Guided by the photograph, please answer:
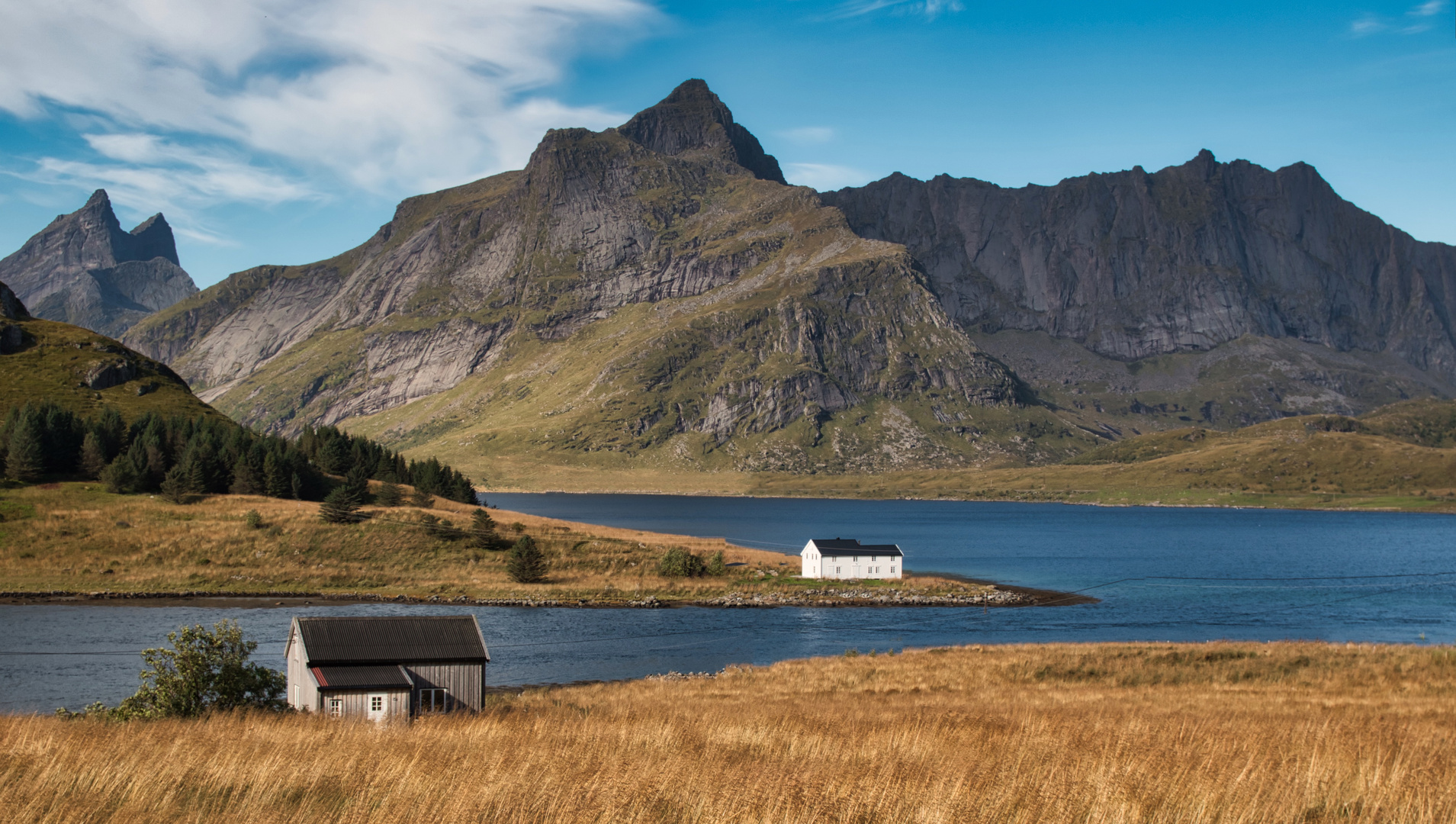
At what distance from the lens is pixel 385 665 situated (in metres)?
35.5

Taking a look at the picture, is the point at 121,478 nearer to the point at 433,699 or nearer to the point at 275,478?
the point at 275,478

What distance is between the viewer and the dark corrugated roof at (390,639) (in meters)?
34.9

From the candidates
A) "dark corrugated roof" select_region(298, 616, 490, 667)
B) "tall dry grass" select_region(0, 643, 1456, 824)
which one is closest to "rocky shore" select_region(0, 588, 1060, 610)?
"dark corrugated roof" select_region(298, 616, 490, 667)

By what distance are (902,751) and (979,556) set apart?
470 ft

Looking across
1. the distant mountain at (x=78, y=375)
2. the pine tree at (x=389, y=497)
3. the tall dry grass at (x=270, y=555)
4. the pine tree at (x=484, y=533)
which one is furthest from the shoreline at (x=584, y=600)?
the distant mountain at (x=78, y=375)

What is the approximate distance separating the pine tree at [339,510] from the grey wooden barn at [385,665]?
6946 cm

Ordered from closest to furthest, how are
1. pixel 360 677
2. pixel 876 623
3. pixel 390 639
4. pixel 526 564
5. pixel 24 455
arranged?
pixel 360 677 → pixel 390 639 → pixel 876 623 → pixel 526 564 → pixel 24 455

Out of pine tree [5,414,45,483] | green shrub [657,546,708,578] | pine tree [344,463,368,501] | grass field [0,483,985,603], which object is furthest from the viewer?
pine tree [344,463,368,501]

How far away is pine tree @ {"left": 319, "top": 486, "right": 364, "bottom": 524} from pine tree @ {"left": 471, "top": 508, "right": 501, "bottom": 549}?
1245 cm

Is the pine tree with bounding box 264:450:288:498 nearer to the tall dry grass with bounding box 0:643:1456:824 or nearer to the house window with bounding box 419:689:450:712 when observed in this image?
the house window with bounding box 419:689:450:712

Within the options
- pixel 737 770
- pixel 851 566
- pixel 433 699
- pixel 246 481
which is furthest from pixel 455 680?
pixel 246 481

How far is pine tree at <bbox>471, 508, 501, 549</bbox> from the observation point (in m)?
105

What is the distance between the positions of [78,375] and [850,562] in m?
122

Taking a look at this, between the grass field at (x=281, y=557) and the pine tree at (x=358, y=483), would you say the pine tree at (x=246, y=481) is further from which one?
the pine tree at (x=358, y=483)
